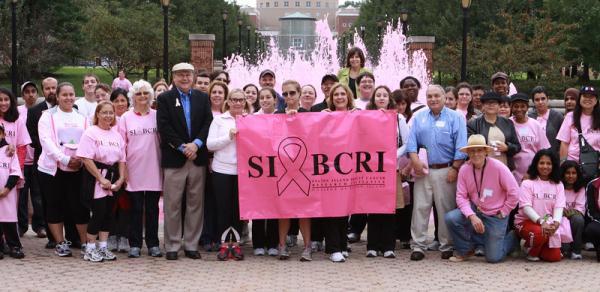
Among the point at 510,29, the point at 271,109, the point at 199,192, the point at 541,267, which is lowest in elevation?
the point at 541,267

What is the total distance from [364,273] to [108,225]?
2.83m

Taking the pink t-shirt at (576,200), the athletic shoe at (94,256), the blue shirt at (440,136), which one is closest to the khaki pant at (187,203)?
the athletic shoe at (94,256)

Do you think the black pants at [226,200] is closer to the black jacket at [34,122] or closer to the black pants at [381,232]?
the black pants at [381,232]

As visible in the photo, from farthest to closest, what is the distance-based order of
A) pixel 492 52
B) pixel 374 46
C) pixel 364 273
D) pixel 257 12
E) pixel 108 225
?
1. pixel 257 12
2. pixel 374 46
3. pixel 492 52
4. pixel 108 225
5. pixel 364 273

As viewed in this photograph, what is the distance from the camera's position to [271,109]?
9.20 metres

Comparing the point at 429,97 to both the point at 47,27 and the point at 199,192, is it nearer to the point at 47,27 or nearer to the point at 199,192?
the point at 199,192

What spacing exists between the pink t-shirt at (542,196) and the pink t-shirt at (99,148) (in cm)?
A: 451

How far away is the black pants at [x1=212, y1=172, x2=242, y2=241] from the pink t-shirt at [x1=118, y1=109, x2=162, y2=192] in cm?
65

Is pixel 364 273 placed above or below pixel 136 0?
below

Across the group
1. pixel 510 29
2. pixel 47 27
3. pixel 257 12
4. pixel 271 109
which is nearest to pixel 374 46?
pixel 510 29

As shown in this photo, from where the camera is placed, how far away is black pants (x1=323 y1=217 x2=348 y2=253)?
8930 millimetres

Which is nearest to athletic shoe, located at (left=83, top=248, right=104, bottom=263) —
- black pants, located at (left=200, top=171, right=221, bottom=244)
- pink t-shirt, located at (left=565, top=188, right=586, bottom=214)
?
black pants, located at (left=200, top=171, right=221, bottom=244)

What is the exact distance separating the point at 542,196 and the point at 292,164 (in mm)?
2819

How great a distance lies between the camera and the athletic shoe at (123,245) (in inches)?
365
